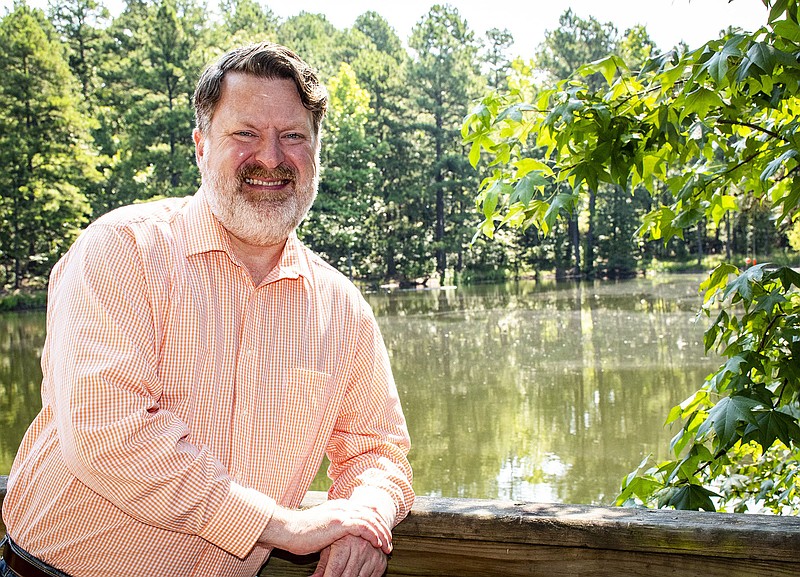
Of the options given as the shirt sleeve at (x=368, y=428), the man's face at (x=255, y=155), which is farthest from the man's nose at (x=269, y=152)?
the shirt sleeve at (x=368, y=428)

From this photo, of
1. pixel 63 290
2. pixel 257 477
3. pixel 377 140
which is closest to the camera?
pixel 63 290

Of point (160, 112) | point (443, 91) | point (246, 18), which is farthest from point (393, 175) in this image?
point (246, 18)

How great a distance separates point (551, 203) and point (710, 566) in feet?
3.48

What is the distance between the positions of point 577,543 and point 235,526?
2.03 feet

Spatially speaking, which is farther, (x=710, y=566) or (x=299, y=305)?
(x=299, y=305)

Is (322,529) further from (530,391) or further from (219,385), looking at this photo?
(530,391)

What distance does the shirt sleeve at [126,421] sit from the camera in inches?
55.8

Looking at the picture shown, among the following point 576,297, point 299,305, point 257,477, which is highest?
point 299,305

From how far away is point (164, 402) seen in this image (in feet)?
5.14

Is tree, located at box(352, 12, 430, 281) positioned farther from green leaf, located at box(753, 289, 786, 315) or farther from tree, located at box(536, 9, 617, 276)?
green leaf, located at box(753, 289, 786, 315)

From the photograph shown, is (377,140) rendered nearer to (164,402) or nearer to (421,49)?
(421,49)

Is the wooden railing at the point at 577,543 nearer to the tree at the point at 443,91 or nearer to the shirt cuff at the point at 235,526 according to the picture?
the shirt cuff at the point at 235,526

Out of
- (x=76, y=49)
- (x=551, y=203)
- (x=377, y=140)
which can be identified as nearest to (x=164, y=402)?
(x=551, y=203)

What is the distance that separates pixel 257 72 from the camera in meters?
1.74
